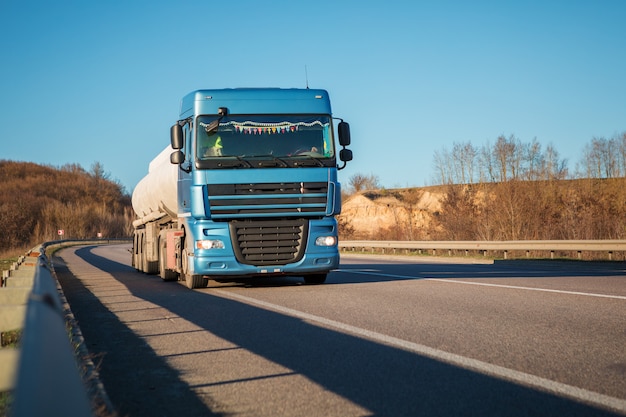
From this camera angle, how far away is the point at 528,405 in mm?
4293

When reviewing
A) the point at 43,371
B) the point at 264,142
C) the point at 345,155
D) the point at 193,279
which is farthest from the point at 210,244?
the point at 43,371

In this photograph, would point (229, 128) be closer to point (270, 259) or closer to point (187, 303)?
point (270, 259)

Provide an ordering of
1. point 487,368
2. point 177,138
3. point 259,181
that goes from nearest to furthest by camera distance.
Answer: point 487,368
point 259,181
point 177,138

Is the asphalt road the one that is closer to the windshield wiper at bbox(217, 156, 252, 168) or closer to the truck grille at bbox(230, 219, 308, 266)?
the truck grille at bbox(230, 219, 308, 266)

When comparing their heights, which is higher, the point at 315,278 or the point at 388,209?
the point at 388,209

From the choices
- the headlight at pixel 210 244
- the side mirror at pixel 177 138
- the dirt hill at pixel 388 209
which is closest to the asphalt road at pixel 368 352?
the headlight at pixel 210 244

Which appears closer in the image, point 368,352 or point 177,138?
point 368,352

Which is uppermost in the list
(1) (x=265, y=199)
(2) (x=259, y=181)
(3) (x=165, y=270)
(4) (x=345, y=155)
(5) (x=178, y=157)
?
(5) (x=178, y=157)

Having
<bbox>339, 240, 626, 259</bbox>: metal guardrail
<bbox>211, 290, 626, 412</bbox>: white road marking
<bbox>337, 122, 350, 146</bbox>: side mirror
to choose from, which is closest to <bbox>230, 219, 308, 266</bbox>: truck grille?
<bbox>337, 122, 350, 146</bbox>: side mirror

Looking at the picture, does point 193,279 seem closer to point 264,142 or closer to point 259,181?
point 259,181

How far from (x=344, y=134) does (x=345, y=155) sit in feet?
1.24

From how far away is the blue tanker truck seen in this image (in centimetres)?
1211

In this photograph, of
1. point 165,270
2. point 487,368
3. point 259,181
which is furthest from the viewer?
point 165,270

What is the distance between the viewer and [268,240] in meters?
12.3
